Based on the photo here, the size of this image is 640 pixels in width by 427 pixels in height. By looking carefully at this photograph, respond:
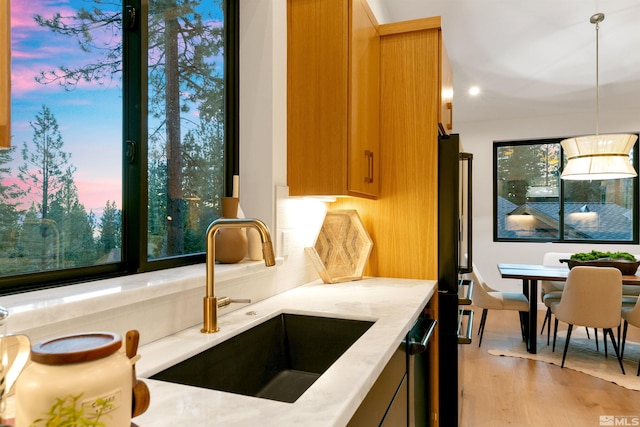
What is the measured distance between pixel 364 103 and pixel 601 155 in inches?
101

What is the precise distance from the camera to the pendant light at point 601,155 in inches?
130

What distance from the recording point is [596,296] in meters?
3.17

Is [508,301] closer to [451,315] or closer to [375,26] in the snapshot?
[451,315]

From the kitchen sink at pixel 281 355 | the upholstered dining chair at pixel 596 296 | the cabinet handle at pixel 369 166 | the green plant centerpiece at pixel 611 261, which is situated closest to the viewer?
the kitchen sink at pixel 281 355

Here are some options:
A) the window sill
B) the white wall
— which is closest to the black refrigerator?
the window sill

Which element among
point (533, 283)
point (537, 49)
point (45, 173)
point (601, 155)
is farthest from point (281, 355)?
point (537, 49)

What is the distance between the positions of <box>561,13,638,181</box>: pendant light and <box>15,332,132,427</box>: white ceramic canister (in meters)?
3.90

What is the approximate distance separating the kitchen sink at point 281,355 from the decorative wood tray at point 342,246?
602mm

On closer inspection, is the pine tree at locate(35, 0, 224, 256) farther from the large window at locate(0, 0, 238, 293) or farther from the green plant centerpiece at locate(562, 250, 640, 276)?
the green plant centerpiece at locate(562, 250, 640, 276)

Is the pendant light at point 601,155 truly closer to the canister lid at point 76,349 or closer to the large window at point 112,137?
the large window at point 112,137

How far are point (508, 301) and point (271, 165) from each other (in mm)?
3037

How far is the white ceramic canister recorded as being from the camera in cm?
44

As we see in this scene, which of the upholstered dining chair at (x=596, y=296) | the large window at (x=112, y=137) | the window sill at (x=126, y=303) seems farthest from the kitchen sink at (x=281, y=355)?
the upholstered dining chair at (x=596, y=296)

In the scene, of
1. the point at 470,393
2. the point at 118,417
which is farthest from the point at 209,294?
the point at 470,393
